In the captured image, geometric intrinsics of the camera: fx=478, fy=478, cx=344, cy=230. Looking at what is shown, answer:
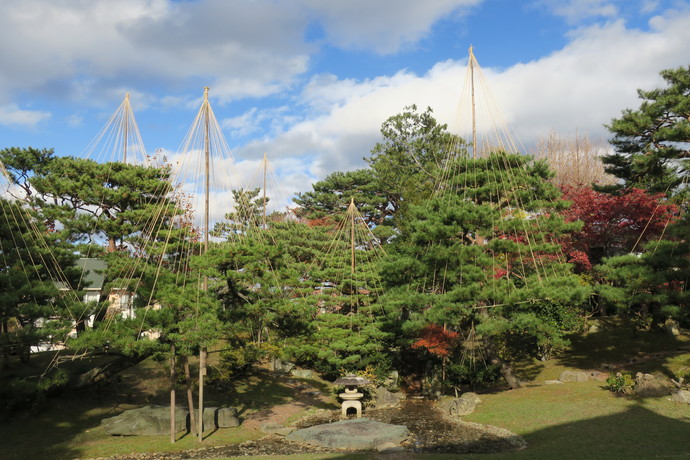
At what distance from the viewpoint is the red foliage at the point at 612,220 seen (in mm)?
24875

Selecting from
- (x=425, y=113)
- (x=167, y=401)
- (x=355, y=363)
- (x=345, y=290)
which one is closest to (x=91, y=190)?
(x=167, y=401)

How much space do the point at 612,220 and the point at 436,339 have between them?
12917mm

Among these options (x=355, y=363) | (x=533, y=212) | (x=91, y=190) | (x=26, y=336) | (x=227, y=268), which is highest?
(x=91, y=190)

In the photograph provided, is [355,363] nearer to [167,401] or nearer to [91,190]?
[167,401]

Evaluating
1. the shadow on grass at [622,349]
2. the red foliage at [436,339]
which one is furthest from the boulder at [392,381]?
the shadow on grass at [622,349]

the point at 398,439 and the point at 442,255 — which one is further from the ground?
the point at 442,255

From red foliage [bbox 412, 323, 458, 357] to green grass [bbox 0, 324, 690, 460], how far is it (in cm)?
280

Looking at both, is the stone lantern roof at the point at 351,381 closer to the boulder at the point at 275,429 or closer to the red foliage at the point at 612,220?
the boulder at the point at 275,429

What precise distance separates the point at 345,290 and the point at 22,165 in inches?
768

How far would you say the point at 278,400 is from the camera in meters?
23.0

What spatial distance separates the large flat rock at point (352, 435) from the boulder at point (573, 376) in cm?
879

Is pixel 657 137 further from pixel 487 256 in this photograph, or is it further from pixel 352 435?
pixel 352 435

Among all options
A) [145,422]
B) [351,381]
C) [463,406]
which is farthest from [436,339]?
[145,422]

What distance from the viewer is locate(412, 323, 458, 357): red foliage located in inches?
854
